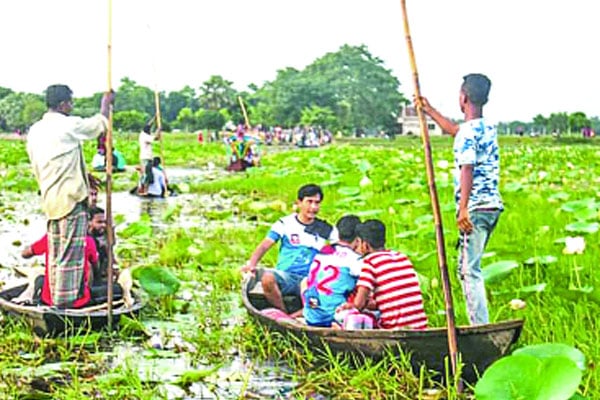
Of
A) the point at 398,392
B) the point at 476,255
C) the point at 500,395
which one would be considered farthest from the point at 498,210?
the point at 500,395

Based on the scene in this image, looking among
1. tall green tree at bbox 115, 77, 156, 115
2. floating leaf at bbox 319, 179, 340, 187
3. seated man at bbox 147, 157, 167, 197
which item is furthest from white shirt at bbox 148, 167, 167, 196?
tall green tree at bbox 115, 77, 156, 115

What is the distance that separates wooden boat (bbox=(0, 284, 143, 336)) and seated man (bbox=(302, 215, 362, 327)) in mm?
1251

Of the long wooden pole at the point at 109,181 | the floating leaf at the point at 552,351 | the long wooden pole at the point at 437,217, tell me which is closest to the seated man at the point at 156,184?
the long wooden pole at the point at 109,181

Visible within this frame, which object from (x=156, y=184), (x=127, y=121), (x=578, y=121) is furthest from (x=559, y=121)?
(x=156, y=184)

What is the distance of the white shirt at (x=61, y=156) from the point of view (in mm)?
5078

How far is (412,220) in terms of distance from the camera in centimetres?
883

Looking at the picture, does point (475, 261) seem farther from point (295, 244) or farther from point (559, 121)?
point (559, 121)

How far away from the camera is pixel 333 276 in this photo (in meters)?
4.72

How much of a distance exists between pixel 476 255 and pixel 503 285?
1.42m

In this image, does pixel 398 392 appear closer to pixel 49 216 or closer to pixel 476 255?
pixel 476 255

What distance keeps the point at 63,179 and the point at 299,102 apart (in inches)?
2358

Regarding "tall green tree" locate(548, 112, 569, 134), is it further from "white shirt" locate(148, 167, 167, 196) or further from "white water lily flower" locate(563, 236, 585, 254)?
"white water lily flower" locate(563, 236, 585, 254)

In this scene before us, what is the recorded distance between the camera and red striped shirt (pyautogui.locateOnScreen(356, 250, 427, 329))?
4.30m

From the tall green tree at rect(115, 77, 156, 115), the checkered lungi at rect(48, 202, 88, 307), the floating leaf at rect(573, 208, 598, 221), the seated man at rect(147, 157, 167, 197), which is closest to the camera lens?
the checkered lungi at rect(48, 202, 88, 307)
